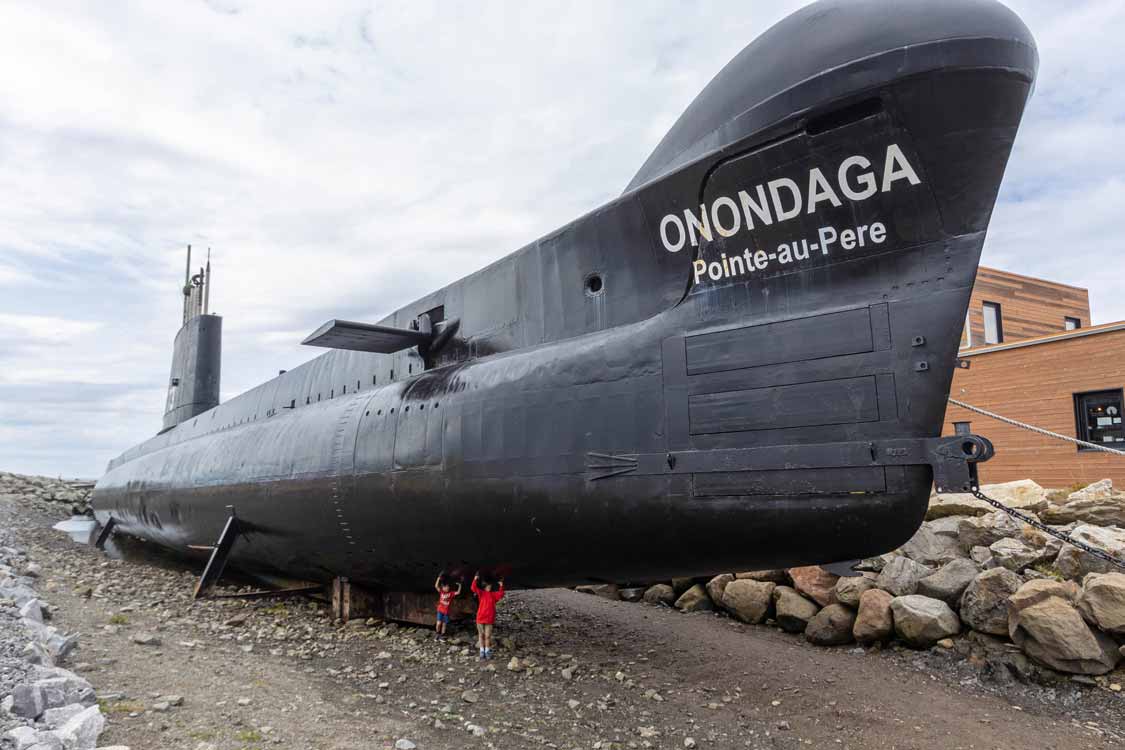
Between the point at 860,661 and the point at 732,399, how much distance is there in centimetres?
422

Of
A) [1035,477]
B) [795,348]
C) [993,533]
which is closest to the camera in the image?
[795,348]

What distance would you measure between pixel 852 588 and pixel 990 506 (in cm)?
238

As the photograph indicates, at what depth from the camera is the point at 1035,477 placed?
13156 mm

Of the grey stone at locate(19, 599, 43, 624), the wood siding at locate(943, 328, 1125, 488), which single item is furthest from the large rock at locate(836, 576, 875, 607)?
the grey stone at locate(19, 599, 43, 624)

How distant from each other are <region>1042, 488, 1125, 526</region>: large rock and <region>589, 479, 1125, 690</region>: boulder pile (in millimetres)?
11

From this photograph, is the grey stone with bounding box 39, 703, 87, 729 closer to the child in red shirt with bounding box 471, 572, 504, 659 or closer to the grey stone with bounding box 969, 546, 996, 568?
the child in red shirt with bounding box 471, 572, 504, 659

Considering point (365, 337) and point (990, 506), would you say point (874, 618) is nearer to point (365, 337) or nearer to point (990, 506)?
point (990, 506)

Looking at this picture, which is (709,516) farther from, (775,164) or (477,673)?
(477,673)

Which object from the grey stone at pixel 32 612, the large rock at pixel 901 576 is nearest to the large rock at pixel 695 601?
the large rock at pixel 901 576

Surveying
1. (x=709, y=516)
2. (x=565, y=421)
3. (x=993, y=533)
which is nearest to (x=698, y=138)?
(x=565, y=421)

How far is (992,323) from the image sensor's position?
62.9 ft

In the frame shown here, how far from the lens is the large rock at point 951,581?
7.41m

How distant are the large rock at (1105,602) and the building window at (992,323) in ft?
47.0

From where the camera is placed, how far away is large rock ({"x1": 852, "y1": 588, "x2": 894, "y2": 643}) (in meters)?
7.60
